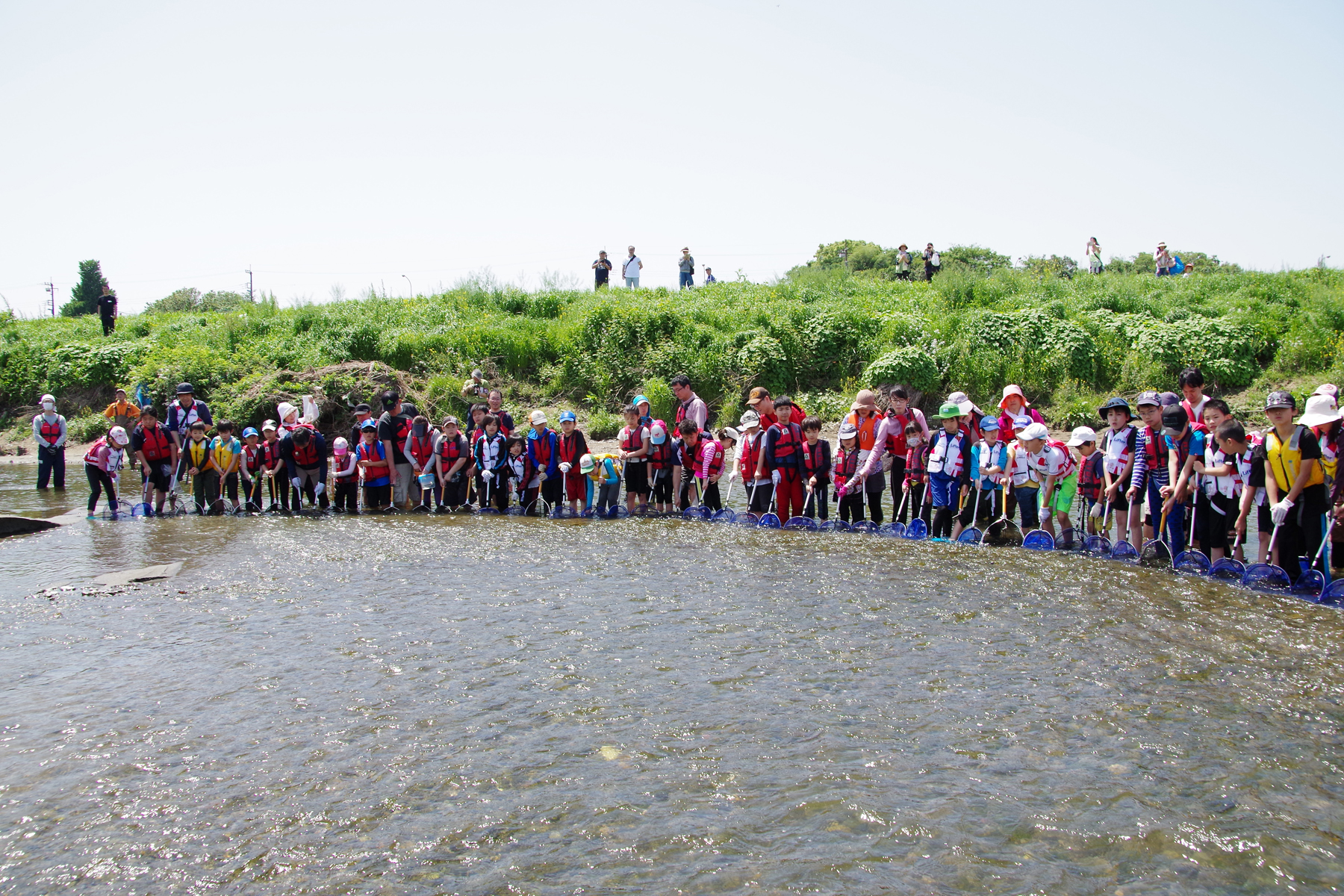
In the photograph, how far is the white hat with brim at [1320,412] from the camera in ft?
26.9

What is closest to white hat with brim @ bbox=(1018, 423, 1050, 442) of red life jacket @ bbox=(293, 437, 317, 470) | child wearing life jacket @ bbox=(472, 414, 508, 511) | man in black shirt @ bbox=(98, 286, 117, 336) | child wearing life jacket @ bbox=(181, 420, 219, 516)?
child wearing life jacket @ bbox=(472, 414, 508, 511)

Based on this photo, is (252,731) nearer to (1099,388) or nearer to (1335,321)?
(1099,388)

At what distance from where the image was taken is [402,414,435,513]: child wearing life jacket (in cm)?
1500

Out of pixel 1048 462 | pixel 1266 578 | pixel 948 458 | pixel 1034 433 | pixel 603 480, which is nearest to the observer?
pixel 1266 578

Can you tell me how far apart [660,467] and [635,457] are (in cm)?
43

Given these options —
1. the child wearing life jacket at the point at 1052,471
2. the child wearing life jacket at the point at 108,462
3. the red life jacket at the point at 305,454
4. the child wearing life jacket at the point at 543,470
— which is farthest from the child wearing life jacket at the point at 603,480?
the child wearing life jacket at the point at 108,462

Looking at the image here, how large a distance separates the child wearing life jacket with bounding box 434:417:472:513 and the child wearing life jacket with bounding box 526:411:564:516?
3.85 feet

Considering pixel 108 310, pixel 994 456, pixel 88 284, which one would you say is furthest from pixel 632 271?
pixel 88 284

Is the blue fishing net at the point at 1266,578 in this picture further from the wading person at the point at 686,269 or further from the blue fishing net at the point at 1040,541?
the wading person at the point at 686,269

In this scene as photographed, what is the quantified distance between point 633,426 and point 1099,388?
12941 millimetres

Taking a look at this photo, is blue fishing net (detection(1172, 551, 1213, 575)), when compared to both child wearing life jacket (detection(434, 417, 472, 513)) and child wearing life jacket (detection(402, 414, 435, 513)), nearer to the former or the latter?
child wearing life jacket (detection(434, 417, 472, 513))

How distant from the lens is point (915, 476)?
11656 mm

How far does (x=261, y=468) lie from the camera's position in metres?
15.1

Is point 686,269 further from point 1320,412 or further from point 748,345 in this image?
point 1320,412
